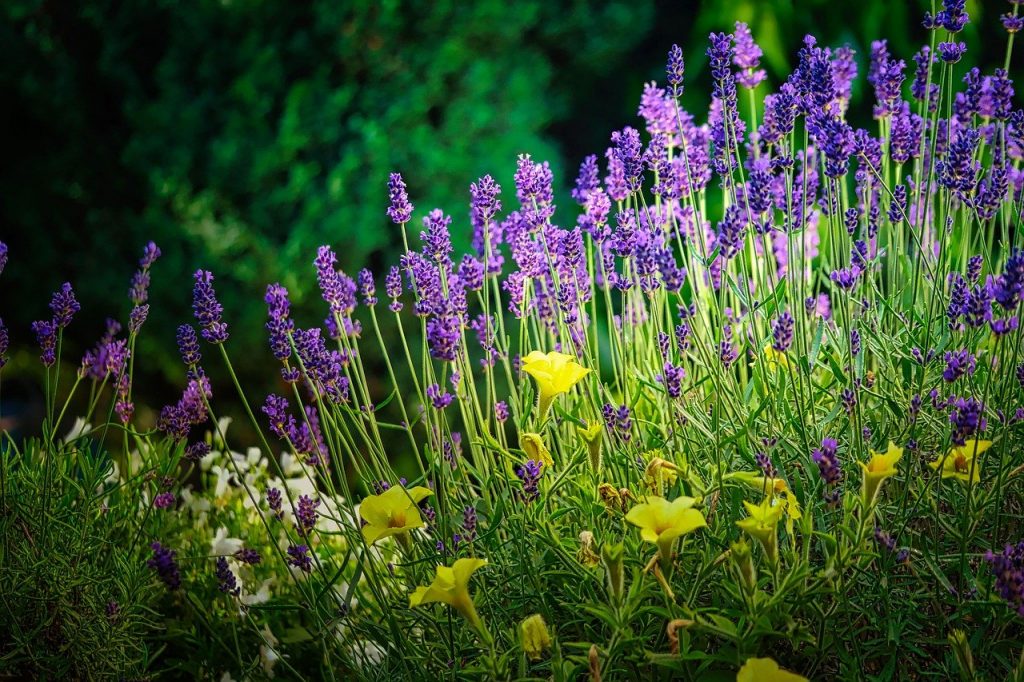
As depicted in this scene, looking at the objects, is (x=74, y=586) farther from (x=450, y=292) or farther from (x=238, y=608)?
(x=450, y=292)

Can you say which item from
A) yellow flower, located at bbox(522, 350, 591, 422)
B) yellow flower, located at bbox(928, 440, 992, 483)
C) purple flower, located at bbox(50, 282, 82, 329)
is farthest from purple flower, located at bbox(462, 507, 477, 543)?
purple flower, located at bbox(50, 282, 82, 329)

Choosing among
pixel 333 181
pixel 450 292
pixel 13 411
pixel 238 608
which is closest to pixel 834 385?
pixel 450 292

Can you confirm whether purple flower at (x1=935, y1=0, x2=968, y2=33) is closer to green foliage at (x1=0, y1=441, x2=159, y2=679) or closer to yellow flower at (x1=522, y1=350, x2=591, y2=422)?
yellow flower at (x1=522, y1=350, x2=591, y2=422)

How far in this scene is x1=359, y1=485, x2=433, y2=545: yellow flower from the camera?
1.63 m

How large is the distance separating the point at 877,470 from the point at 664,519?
1.04ft

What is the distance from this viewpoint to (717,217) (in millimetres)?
3883

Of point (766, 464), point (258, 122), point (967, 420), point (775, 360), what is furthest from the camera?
point (258, 122)

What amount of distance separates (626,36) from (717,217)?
102 cm

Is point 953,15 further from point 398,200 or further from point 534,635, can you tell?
point 534,635

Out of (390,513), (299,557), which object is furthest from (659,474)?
(299,557)

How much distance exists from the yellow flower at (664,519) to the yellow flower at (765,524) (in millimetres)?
68

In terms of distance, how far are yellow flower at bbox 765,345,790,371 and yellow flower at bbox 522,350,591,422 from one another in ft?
1.55

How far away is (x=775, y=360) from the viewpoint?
209 centimetres

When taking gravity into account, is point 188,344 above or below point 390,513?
above
